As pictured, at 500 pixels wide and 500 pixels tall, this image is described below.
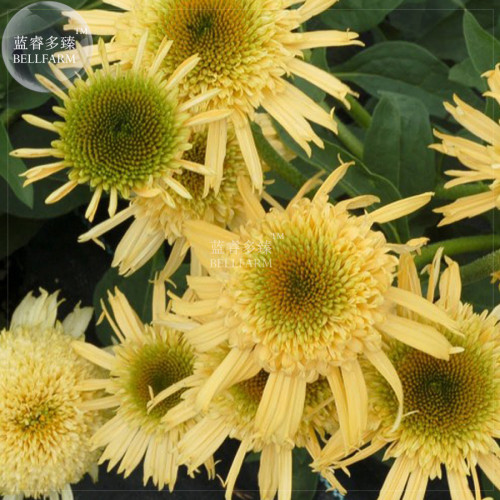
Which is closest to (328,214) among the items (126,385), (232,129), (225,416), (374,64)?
(232,129)

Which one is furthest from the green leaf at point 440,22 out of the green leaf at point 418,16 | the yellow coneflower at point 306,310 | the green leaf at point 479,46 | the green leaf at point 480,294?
the yellow coneflower at point 306,310

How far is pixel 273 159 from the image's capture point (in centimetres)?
85

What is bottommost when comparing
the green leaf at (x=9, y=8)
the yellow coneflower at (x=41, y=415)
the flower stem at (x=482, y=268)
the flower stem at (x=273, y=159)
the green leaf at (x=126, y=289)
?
the yellow coneflower at (x=41, y=415)

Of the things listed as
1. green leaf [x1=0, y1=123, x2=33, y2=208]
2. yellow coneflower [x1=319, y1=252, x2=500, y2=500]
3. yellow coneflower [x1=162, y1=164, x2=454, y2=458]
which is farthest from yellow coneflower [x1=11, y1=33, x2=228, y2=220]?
yellow coneflower [x1=319, y1=252, x2=500, y2=500]

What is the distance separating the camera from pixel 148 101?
0.69 metres

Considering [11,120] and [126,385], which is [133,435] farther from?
[11,120]

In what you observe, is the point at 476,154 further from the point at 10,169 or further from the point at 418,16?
the point at 418,16

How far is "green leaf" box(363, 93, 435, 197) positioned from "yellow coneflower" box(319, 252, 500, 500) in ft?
0.76

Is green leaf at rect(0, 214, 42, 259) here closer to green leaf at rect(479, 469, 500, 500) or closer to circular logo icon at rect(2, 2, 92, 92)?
circular logo icon at rect(2, 2, 92, 92)

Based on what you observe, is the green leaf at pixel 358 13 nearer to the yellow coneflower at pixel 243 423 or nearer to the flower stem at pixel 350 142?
the flower stem at pixel 350 142

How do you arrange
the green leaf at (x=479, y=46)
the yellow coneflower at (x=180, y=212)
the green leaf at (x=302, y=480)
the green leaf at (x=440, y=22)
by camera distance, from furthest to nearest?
the green leaf at (x=440, y=22) < the green leaf at (x=302, y=480) < the green leaf at (x=479, y=46) < the yellow coneflower at (x=180, y=212)

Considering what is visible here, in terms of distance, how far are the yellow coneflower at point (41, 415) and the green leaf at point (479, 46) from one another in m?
0.69

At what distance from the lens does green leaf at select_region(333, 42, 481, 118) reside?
120cm

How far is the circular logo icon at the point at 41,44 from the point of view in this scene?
0.77m
